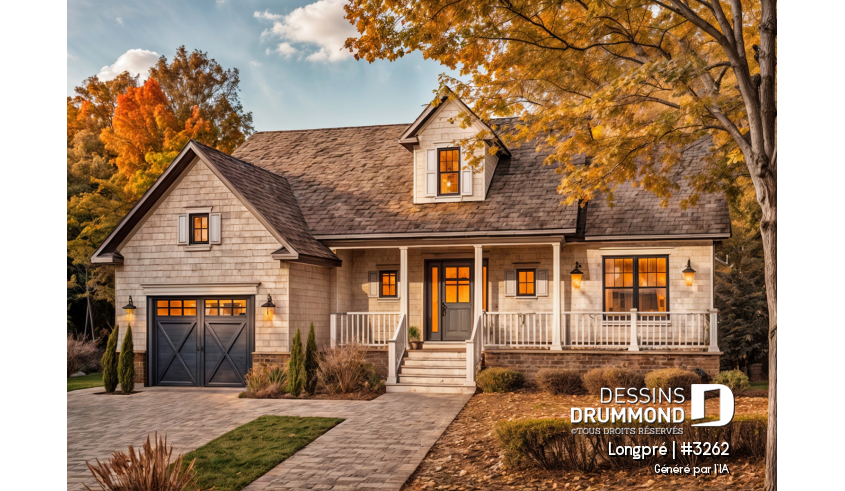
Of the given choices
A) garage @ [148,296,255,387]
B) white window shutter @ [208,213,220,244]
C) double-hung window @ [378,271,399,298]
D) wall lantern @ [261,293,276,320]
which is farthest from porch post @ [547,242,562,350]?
white window shutter @ [208,213,220,244]

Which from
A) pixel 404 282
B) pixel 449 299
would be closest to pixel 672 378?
pixel 449 299

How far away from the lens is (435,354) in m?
14.3

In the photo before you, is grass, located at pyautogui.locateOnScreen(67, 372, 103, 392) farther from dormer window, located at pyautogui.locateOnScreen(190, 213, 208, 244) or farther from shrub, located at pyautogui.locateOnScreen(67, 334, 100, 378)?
dormer window, located at pyautogui.locateOnScreen(190, 213, 208, 244)

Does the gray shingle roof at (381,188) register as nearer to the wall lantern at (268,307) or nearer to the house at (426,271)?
the house at (426,271)

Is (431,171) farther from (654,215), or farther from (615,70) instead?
(615,70)

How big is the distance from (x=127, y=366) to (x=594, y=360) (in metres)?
9.81

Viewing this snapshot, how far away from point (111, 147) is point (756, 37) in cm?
1897

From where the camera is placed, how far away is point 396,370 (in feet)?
45.0

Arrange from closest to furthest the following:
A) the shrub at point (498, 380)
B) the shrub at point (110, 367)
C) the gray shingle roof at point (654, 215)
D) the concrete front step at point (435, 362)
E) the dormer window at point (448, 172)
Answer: the shrub at point (498, 380) → the shrub at point (110, 367) → the concrete front step at point (435, 362) → the gray shingle roof at point (654, 215) → the dormer window at point (448, 172)

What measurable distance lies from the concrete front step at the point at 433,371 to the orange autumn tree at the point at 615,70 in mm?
5137

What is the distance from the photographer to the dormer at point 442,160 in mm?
15344

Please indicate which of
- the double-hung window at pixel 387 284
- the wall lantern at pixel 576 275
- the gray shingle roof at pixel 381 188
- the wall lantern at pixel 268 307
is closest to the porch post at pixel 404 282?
the gray shingle roof at pixel 381 188
